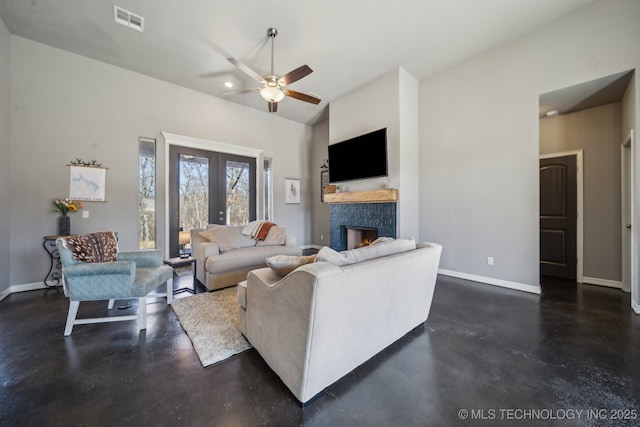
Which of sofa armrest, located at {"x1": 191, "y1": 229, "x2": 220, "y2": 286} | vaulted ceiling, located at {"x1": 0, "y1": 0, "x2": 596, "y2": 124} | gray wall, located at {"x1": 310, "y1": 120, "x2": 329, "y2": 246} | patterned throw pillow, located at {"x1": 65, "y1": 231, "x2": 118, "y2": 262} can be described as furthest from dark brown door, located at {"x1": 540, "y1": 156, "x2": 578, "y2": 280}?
patterned throw pillow, located at {"x1": 65, "y1": 231, "x2": 118, "y2": 262}

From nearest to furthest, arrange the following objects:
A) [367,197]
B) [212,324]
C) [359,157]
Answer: [212,324] → [367,197] → [359,157]

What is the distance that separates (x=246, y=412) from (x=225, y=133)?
15.7 feet

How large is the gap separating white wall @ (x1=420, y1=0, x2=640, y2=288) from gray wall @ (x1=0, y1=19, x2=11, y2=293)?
5.83 metres

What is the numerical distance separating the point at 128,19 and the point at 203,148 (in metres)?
2.07

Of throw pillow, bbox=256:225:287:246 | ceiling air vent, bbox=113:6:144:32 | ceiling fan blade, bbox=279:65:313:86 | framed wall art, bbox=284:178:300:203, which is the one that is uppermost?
ceiling air vent, bbox=113:6:144:32

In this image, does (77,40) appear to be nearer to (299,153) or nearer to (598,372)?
(299,153)

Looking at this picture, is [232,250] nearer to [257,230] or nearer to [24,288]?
[257,230]

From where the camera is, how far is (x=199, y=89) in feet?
14.4

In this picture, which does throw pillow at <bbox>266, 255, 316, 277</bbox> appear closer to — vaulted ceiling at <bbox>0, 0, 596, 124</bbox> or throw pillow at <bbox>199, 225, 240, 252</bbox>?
throw pillow at <bbox>199, 225, 240, 252</bbox>

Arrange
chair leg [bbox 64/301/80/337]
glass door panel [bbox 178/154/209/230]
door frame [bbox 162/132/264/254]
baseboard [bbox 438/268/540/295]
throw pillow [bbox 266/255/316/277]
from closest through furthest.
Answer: throw pillow [bbox 266/255/316/277]
chair leg [bbox 64/301/80/337]
baseboard [bbox 438/268/540/295]
door frame [bbox 162/132/264/254]
glass door panel [bbox 178/154/209/230]

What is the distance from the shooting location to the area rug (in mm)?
1747

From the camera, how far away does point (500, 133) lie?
3.27 m

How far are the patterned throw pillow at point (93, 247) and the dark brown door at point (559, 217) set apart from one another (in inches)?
236

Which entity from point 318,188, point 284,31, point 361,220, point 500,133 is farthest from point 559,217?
point 284,31
